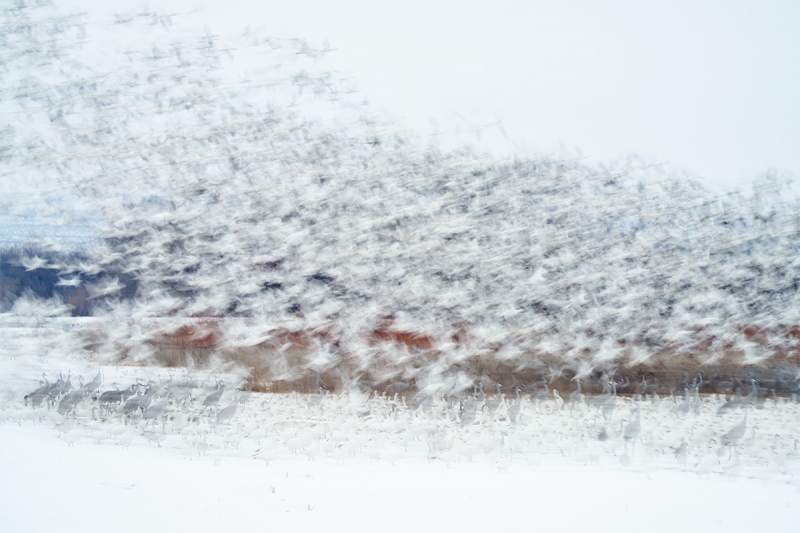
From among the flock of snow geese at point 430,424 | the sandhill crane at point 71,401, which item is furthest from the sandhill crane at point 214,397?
the sandhill crane at point 71,401

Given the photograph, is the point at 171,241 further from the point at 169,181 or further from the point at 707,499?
the point at 707,499

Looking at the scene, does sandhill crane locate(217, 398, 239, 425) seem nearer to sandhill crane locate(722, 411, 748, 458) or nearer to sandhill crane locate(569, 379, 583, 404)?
sandhill crane locate(569, 379, 583, 404)

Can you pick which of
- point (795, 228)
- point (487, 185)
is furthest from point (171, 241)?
point (795, 228)

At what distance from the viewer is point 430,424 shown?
3.10 metres

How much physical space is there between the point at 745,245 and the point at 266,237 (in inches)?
105

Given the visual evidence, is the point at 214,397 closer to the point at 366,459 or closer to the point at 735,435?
the point at 366,459

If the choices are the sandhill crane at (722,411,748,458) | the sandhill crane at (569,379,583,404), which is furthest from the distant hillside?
the sandhill crane at (722,411,748,458)

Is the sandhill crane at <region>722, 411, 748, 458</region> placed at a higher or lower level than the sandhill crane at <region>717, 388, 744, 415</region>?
lower

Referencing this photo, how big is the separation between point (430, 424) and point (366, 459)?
47 centimetres

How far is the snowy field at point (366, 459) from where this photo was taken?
228 centimetres

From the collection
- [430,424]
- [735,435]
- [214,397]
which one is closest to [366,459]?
[430,424]

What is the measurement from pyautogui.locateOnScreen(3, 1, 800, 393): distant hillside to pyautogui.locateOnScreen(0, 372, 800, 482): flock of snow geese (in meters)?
0.20

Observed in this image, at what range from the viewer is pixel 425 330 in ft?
11.8

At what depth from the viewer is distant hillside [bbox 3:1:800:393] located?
11.2 ft
